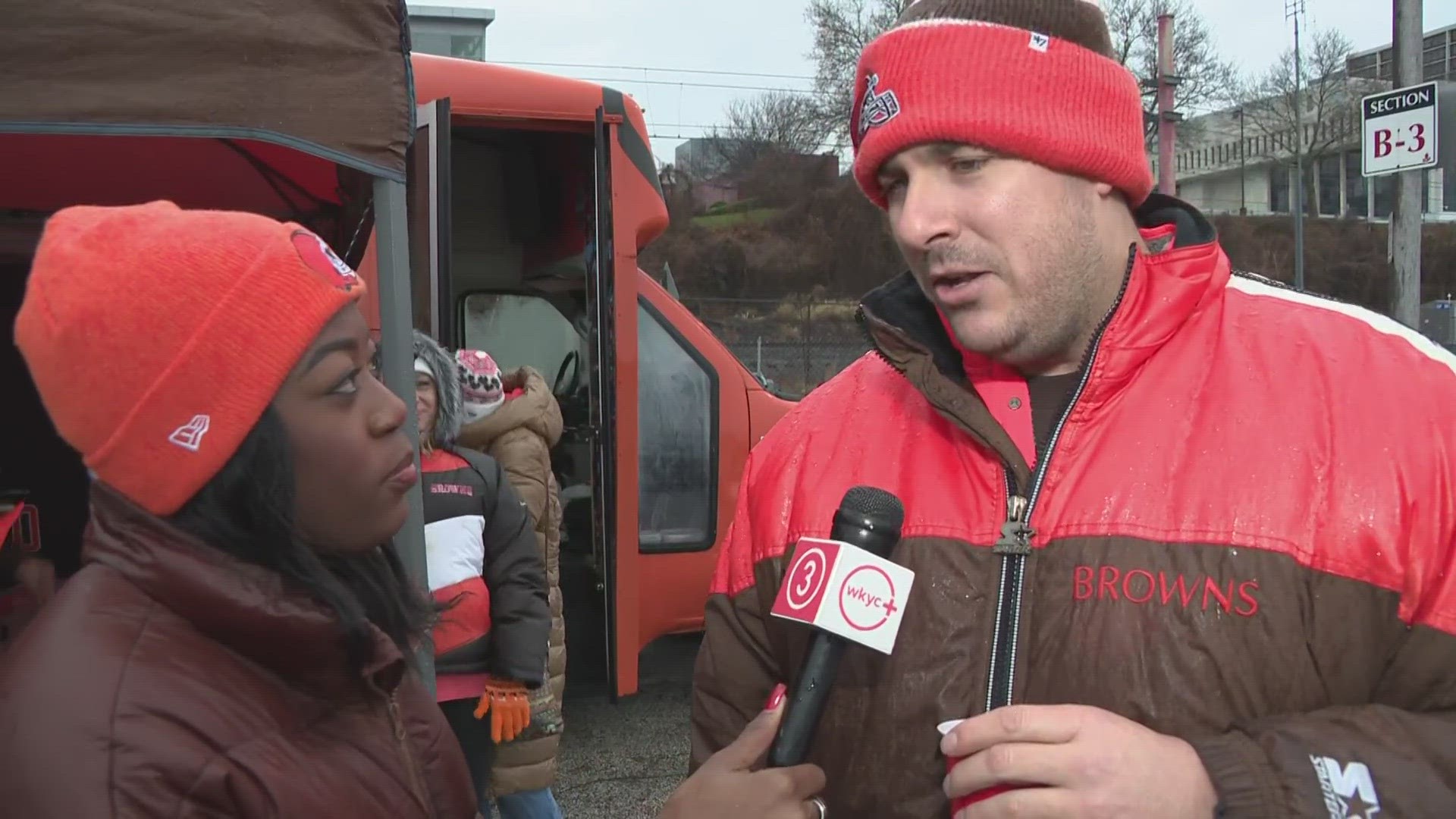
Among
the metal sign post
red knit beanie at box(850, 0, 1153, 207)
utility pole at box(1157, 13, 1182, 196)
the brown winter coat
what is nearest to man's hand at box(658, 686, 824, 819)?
the brown winter coat

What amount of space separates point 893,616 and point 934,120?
0.70 metres

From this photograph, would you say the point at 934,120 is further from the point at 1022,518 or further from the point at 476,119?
the point at 476,119

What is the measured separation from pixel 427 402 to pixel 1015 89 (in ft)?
8.73

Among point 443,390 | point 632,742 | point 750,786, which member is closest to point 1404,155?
point 632,742

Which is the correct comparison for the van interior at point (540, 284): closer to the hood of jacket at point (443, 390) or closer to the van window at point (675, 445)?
the van window at point (675, 445)

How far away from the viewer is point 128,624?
1283 millimetres

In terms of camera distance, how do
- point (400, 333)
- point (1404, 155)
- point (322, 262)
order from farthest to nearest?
point (1404, 155), point (400, 333), point (322, 262)

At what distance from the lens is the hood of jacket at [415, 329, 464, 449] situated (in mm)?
3725

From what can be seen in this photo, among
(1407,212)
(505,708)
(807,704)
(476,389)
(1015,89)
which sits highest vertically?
(1407,212)

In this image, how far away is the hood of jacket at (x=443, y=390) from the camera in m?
3.72

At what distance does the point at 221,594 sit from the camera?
1322 millimetres

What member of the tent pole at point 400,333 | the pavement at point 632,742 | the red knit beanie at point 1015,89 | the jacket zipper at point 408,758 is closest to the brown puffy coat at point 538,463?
the pavement at point 632,742

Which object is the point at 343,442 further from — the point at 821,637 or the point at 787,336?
the point at 787,336

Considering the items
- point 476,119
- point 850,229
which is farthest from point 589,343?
point 850,229
